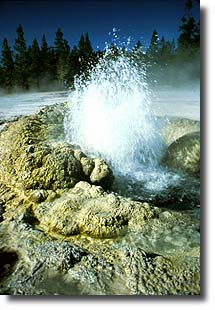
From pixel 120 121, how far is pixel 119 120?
11 mm

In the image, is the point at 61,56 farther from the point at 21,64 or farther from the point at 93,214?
the point at 93,214

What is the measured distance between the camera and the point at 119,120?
262cm

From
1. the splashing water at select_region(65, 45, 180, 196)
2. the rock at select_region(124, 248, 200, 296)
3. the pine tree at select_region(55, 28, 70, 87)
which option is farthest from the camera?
the splashing water at select_region(65, 45, 180, 196)

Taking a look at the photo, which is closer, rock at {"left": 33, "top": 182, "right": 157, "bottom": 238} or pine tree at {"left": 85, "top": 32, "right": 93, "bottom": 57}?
rock at {"left": 33, "top": 182, "right": 157, "bottom": 238}

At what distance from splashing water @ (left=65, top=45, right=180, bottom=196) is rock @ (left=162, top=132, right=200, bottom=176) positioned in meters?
0.09

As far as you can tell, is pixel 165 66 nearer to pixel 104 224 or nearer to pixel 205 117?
pixel 205 117

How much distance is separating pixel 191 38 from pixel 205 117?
0.50 metres

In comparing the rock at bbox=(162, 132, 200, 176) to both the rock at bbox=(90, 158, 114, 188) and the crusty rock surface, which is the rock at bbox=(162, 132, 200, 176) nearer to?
the crusty rock surface

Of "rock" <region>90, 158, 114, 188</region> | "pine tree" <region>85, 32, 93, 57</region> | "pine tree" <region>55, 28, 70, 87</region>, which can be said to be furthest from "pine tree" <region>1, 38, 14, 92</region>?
"rock" <region>90, 158, 114, 188</region>

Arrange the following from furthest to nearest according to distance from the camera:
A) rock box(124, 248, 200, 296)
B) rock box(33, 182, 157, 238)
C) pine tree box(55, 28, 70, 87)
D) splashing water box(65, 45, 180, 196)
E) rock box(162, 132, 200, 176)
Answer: splashing water box(65, 45, 180, 196) < pine tree box(55, 28, 70, 87) < rock box(162, 132, 200, 176) < rock box(33, 182, 157, 238) < rock box(124, 248, 200, 296)

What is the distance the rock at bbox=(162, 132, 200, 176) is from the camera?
214 cm

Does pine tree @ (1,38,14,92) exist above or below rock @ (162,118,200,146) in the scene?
above

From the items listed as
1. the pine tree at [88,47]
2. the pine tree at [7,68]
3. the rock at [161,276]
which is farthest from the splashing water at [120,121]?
the rock at [161,276]

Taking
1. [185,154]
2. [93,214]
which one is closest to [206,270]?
[93,214]
